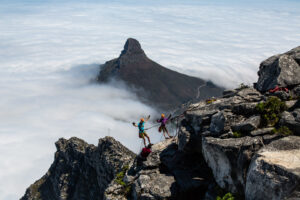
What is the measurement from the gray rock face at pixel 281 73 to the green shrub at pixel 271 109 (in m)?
4.53

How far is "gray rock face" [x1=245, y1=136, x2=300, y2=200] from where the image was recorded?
15656 millimetres

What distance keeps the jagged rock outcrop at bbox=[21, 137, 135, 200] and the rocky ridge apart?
3175 cm

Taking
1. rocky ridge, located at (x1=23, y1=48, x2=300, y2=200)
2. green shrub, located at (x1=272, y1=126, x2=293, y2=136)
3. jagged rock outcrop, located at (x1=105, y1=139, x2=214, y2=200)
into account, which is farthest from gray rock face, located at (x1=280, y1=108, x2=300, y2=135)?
jagged rock outcrop, located at (x1=105, y1=139, x2=214, y2=200)

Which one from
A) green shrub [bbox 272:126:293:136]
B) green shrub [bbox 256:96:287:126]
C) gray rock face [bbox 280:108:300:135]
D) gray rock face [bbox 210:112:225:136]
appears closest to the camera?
green shrub [bbox 272:126:293:136]

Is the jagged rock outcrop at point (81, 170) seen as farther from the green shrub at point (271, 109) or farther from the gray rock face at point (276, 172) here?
the gray rock face at point (276, 172)

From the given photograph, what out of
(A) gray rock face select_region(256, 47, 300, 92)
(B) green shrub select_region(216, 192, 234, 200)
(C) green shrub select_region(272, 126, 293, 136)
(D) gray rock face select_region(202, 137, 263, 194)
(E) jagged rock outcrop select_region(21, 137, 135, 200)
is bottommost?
(E) jagged rock outcrop select_region(21, 137, 135, 200)

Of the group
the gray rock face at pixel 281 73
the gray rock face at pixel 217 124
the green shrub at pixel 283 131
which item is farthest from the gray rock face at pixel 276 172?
the gray rock face at pixel 281 73

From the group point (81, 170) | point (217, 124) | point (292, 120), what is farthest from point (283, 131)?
point (81, 170)

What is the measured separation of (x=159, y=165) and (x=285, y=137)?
41.4 ft

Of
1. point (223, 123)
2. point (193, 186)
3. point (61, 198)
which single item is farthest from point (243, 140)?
point (61, 198)

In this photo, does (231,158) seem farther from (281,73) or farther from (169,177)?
(281,73)

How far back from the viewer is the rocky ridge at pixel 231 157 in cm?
1717

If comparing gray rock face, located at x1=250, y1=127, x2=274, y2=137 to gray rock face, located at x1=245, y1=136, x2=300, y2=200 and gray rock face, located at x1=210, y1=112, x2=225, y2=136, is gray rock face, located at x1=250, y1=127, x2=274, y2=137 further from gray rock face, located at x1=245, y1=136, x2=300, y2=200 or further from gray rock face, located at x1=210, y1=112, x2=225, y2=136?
gray rock face, located at x1=210, y1=112, x2=225, y2=136

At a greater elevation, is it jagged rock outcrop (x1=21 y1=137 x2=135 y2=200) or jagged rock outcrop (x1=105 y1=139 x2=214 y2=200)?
jagged rock outcrop (x1=105 y1=139 x2=214 y2=200)
